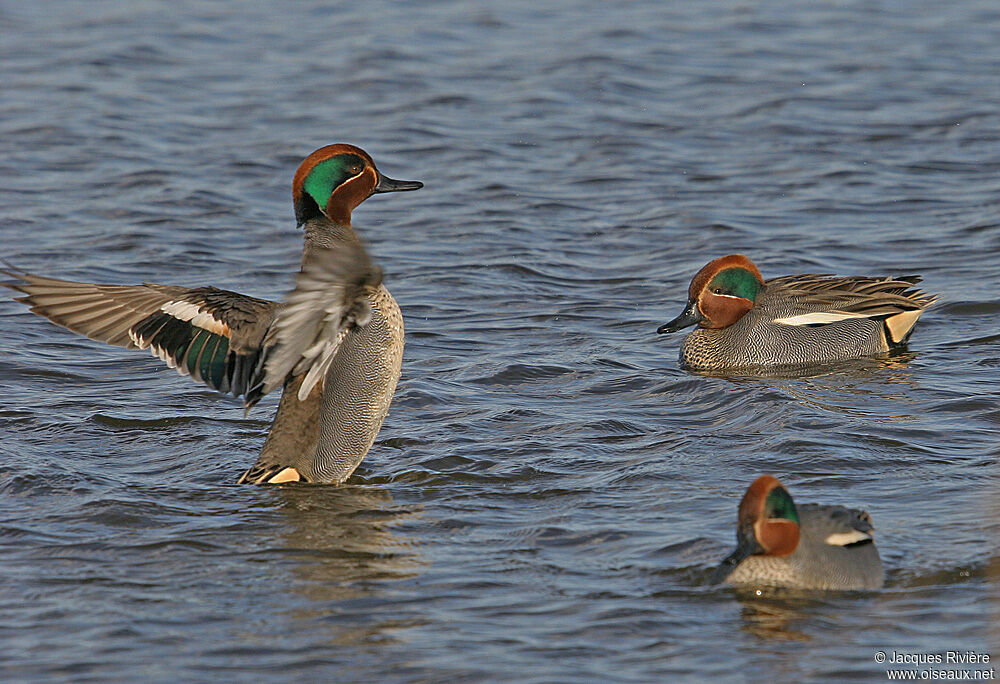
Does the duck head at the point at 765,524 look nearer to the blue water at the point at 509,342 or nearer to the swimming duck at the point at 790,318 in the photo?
the blue water at the point at 509,342

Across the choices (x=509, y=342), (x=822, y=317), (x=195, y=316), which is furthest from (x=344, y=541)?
(x=822, y=317)

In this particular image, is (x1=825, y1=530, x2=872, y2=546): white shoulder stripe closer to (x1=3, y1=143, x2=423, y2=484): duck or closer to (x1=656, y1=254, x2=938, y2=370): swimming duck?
(x1=3, y1=143, x2=423, y2=484): duck

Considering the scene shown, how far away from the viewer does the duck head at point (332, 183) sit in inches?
246

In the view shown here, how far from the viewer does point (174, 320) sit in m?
6.05

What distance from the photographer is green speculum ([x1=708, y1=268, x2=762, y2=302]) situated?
27.5 ft

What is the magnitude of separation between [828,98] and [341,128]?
4381mm

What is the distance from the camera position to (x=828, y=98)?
1330 centimetres

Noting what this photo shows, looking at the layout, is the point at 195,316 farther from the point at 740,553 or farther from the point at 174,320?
the point at 740,553

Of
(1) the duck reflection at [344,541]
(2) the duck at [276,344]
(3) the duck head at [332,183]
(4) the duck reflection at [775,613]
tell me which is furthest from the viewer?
(3) the duck head at [332,183]

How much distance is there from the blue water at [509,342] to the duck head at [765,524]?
0.18 meters

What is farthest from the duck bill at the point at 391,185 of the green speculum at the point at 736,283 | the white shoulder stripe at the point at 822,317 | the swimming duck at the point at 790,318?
the white shoulder stripe at the point at 822,317

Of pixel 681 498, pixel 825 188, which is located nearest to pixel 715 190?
pixel 825 188

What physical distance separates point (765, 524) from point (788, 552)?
0.14 m

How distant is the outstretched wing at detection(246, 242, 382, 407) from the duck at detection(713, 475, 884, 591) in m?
1.48
